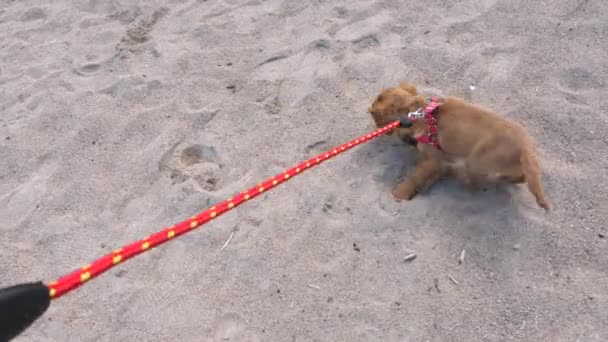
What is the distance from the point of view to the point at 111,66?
3924 millimetres

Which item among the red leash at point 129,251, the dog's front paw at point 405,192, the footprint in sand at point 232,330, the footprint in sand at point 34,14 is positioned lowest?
the footprint in sand at point 232,330

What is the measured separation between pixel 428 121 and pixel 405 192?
1.23 feet

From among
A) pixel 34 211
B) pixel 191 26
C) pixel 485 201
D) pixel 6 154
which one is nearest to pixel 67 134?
pixel 6 154

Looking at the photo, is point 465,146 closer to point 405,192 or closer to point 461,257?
point 405,192

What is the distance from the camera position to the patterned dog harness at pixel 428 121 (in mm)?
2752

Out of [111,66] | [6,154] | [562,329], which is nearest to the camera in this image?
[562,329]

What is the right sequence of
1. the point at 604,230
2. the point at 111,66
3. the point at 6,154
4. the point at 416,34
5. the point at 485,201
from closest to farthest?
the point at 604,230 < the point at 485,201 < the point at 6,154 < the point at 416,34 < the point at 111,66

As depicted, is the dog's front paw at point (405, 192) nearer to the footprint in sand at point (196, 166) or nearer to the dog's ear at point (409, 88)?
the dog's ear at point (409, 88)

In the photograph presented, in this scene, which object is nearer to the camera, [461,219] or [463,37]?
[461,219]

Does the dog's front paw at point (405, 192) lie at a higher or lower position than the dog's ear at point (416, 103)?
lower

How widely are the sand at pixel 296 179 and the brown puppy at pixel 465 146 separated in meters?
0.11

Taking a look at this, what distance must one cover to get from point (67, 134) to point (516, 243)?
2728mm

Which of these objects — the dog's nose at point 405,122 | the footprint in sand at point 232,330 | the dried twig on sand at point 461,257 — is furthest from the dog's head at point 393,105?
the footprint in sand at point 232,330

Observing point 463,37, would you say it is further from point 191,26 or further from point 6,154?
point 6,154
